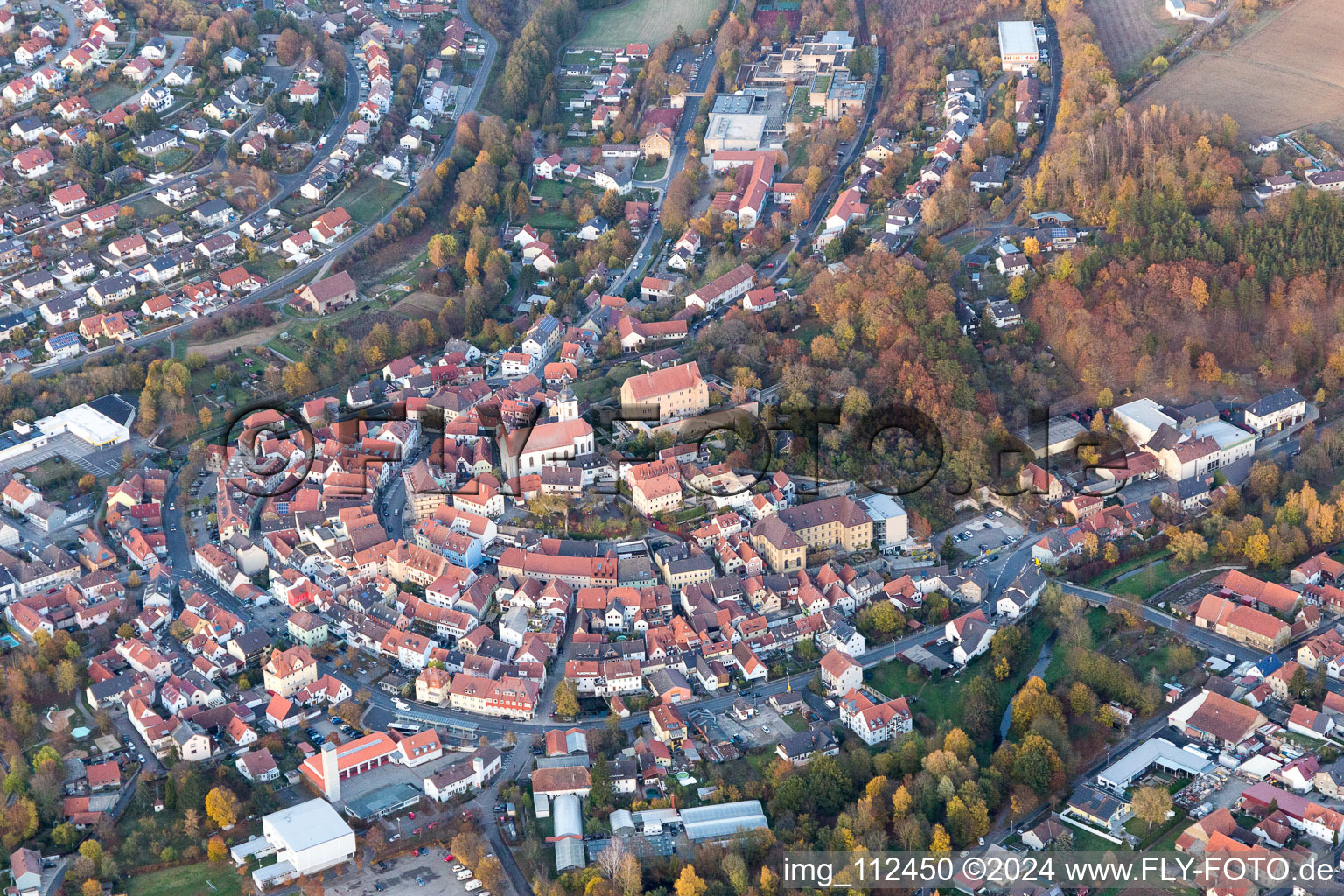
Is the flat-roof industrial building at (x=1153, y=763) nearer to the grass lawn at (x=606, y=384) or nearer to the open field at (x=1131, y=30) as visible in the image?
the grass lawn at (x=606, y=384)

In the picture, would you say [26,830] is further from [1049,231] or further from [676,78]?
[676,78]

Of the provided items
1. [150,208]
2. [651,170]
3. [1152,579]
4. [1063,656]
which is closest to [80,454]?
[150,208]

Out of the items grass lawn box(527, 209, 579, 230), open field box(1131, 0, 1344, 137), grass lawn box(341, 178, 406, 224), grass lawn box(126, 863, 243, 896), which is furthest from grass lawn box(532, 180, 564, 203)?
grass lawn box(126, 863, 243, 896)

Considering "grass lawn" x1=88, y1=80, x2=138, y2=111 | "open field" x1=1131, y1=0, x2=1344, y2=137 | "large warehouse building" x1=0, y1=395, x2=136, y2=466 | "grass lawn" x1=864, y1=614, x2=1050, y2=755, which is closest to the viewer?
"grass lawn" x1=864, y1=614, x2=1050, y2=755

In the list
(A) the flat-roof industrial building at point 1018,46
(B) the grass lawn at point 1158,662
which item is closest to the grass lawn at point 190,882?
(B) the grass lawn at point 1158,662

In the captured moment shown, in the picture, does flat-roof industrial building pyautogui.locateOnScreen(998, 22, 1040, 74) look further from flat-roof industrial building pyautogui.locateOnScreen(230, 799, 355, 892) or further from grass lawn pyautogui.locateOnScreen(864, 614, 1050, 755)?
flat-roof industrial building pyautogui.locateOnScreen(230, 799, 355, 892)

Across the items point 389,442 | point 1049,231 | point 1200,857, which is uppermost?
point 1049,231

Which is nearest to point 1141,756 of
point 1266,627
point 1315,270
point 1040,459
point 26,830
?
point 1266,627

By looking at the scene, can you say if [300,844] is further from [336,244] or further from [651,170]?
[651,170]
